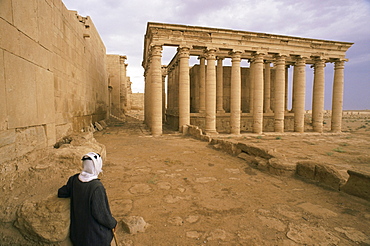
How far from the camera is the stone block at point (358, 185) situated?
4.51m

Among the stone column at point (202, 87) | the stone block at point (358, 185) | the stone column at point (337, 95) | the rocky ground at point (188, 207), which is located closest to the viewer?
the rocky ground at point (188, 207)

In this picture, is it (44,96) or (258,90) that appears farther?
(258,90)

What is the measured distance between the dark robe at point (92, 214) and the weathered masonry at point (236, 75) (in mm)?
12850

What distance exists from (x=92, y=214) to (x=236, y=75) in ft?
53.5

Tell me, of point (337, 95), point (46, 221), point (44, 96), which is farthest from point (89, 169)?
point (337, 95)

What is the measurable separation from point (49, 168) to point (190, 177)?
11.7ft

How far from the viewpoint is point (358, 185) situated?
15.4 feet

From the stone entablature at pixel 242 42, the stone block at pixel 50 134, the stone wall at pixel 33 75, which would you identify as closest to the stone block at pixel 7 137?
the stone wall at pixel 33 75

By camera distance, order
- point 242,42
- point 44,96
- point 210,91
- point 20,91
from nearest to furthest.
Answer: point 20,91
point 44,96
point 210,91
point 242,42

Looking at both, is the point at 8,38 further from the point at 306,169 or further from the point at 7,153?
the point at 306,169

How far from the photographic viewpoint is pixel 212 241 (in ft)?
10.3

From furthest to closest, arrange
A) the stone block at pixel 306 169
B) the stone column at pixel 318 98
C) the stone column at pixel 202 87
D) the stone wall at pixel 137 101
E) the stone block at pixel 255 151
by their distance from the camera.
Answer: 1. the stone wall at pixel 137 101
2. the stone column at pixel 202 87
3. the stone column at pixel 318 98
4. the stone block at pixel 255 151
5. the stone block at pixel 306 169

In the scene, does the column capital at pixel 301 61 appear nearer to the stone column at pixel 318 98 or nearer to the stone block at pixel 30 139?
the stone column at pixel 318 98

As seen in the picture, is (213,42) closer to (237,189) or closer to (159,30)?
(159,30)
